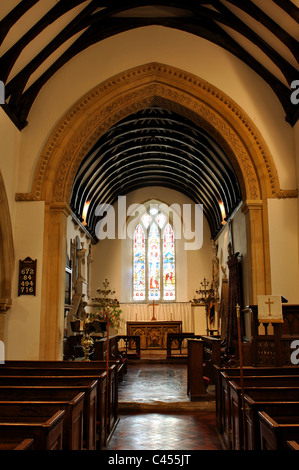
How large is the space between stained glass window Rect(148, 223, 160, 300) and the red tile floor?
7.87 meters

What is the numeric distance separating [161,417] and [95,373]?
1.89 m

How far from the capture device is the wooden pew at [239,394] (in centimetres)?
376

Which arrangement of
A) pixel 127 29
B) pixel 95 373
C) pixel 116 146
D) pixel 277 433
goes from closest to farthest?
pixel 277 433
pixel 95 373
pixel 127 29
pixel 116 146

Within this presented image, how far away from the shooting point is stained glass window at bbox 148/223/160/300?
18.4 metres

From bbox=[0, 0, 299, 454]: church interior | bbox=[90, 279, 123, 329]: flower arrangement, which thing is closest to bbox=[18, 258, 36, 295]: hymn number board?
bbox=[0, 0, 299, 454]: church interior

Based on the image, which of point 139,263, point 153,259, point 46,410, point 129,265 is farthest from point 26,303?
point 153,259

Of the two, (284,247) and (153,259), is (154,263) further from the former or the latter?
(284,247)

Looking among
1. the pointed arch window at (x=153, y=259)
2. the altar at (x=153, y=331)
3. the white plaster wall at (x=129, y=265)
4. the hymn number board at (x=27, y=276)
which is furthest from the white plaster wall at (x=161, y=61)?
the pointed arch window at (x=153, y=259)

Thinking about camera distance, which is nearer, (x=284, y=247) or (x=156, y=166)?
(x=284, y=247)

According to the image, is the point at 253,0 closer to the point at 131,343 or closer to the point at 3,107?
the point at 3,107

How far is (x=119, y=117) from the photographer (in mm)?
9664

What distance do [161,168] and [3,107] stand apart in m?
9.80

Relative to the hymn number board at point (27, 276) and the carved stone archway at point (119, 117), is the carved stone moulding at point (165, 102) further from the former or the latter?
the hymn number board at point (27, 276)

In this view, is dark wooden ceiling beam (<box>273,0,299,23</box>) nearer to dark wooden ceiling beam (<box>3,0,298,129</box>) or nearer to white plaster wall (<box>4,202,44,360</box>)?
dark wooden ceiling beam (<box>3,0,298,129</box>)
